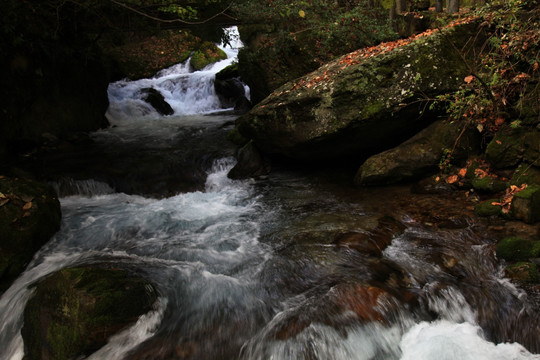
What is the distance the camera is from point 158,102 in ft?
48.2

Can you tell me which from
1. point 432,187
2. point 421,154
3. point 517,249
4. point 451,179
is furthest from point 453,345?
point 421,154

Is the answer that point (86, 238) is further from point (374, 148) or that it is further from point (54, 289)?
point (374, 148)

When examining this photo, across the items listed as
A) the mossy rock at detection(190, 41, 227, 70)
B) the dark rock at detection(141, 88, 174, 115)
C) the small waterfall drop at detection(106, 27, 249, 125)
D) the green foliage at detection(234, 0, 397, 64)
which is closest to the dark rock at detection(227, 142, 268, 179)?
the green foliage at detection(234, 0, 397, 64)

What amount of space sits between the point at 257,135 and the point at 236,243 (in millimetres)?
3202

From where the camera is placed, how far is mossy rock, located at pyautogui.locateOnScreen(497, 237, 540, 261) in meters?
3.55

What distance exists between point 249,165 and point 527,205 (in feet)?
17.8

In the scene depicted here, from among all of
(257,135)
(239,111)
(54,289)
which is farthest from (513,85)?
(239,111)

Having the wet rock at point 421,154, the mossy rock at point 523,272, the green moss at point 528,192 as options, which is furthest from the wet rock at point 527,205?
the wet rock at point 421,154

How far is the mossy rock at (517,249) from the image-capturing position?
3555 millimetres

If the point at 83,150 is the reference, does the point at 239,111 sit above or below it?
above

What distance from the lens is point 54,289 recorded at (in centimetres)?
309

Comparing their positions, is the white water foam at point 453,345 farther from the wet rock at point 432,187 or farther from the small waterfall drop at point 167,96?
the small waterfall drop at point 167,96

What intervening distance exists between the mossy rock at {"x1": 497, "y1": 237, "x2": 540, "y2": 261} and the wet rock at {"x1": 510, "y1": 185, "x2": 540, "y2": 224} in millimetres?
553

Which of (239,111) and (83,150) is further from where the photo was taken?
(239,111)
